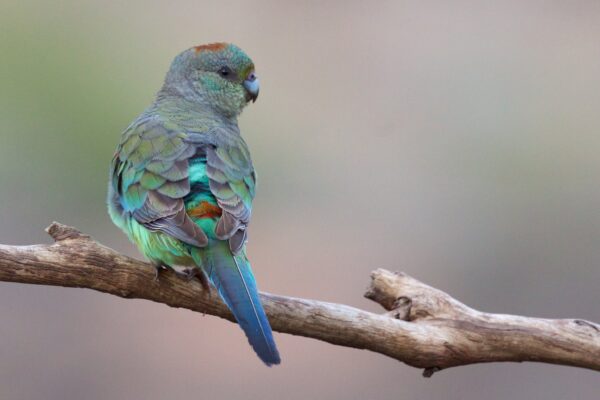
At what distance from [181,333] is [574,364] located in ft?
17.3

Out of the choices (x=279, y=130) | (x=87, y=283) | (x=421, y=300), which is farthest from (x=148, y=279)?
Answer: (x=279, y=130)

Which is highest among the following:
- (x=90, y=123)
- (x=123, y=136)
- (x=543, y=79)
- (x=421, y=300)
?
(x=543, y=79)

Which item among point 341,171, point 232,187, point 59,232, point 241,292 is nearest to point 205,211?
point 232,187

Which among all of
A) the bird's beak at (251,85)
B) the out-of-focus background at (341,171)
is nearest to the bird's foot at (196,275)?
the bird's beak at (251,85)

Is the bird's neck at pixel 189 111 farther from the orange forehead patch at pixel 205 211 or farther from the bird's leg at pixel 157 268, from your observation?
the bird's leg at pixel 157 268

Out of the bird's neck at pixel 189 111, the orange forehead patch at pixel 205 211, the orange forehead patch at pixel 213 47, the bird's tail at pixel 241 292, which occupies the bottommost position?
the bird's tail at pixel 241 292

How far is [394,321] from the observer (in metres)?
4.88

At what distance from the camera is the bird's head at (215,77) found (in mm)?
6062

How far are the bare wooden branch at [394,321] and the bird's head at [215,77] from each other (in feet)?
5.37

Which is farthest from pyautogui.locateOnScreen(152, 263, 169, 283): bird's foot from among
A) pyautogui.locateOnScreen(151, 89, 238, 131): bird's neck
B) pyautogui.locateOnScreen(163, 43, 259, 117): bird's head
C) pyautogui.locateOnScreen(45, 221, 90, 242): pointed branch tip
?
pyautogui.locateOnScreen(163, 43, 259, 117): bird's head

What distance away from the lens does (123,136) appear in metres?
5.42

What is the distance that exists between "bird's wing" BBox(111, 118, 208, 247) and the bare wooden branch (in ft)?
0.84

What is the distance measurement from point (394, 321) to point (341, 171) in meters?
6.08

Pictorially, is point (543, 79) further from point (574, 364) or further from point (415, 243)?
point (574, 364)
